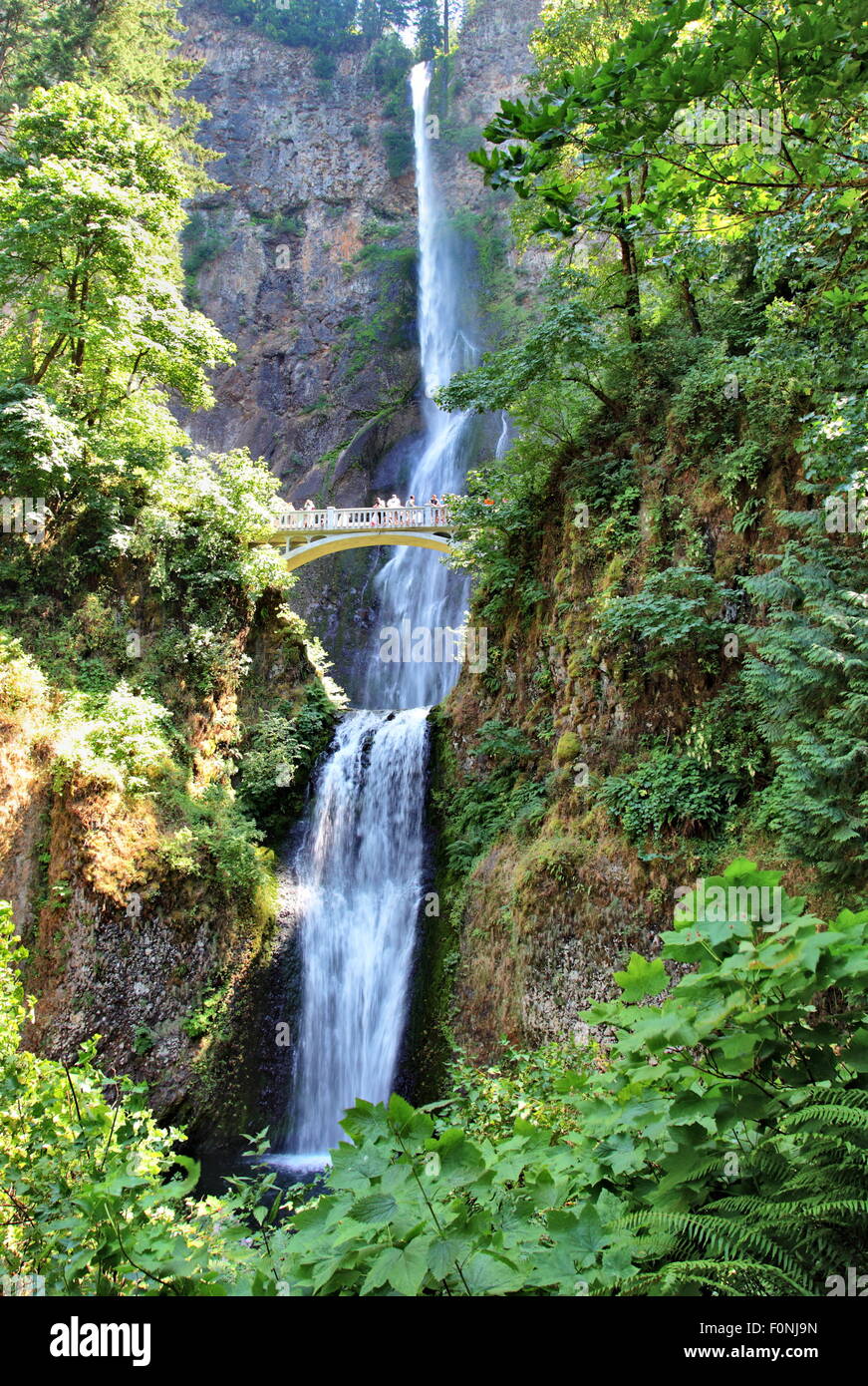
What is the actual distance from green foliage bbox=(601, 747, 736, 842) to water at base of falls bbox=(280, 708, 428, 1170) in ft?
19.7

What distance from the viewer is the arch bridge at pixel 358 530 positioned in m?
21.2

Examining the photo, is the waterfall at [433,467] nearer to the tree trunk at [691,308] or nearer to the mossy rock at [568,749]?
the tree trunk at [691,308]

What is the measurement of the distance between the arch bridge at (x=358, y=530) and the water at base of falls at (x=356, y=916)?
5.87 meters

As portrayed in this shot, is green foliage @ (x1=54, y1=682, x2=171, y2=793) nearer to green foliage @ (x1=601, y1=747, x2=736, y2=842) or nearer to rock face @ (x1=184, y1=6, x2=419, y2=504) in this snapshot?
green foliage @ (x1=601, y1=747, x2=736, y2=842)

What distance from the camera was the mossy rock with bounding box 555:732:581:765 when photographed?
435 inches

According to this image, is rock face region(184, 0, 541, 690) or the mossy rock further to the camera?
rock face region(184, 0, 541, 690)

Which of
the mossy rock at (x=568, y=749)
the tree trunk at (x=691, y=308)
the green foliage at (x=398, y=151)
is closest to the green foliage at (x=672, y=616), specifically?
the mossy rock at (x=568, y=749)

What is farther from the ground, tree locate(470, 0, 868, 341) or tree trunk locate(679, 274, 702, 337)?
tree trunk locate(679, 274, 702, 337)

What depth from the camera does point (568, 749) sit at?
11.1 meters

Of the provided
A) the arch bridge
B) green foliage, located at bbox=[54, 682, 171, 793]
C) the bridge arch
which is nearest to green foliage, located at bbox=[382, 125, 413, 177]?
the arch bridge

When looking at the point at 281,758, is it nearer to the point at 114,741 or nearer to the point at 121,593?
the point at 114,741

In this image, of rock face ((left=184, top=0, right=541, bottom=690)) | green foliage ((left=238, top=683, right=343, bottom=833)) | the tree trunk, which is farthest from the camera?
rock face ((left=184, top=0, right=541, bottom=690))
